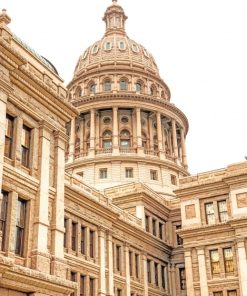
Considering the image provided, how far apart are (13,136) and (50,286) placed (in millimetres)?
7767

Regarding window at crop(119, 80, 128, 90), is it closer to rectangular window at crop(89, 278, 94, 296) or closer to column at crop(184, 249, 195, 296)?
column at crop(184, 249, 195, 296)

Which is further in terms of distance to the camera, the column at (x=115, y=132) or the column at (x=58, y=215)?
the column at (x=115, y=132)

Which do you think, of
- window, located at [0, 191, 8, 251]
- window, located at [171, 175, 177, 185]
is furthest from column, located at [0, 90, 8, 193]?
window, located at [171, 175, 177, 185]

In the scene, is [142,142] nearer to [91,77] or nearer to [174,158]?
[174,158]

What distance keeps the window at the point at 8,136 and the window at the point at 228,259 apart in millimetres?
30007

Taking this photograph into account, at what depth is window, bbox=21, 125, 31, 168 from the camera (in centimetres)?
2631

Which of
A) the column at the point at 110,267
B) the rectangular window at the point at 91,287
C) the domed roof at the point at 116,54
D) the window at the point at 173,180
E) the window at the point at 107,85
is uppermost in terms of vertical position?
the domed roof at the point at 116,54

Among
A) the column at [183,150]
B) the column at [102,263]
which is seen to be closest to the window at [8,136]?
the column at [102,263]

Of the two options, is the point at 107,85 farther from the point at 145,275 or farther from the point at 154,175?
the point at 145,275

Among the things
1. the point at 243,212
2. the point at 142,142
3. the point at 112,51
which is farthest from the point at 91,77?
the point at 243,212

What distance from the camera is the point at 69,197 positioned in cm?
3981

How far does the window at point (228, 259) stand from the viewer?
157ft

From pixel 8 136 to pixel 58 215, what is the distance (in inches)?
207

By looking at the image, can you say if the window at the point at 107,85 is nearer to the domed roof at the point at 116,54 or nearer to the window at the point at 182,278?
the domed roof at the point at 116,54
